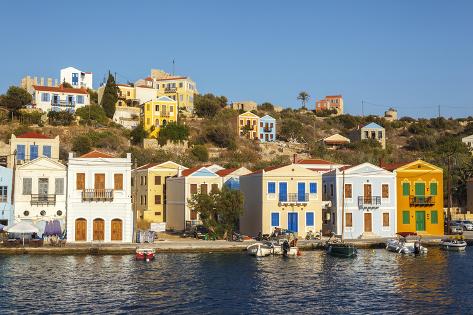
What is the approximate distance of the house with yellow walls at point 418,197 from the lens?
6225cm

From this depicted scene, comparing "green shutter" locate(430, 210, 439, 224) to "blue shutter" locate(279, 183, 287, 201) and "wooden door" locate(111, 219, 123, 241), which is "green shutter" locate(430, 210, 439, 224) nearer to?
"blue shutter" locate(279, 183, 287, 201)

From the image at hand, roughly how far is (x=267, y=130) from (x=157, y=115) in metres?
23.0

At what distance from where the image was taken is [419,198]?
62.4 meters

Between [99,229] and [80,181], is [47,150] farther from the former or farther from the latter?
[99,229]

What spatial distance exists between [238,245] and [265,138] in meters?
72.5

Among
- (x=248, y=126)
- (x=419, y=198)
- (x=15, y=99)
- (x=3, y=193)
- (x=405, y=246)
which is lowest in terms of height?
(x=405, y=246)

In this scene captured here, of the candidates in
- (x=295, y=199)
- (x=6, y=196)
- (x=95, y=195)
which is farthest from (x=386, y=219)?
(x=6, y=196)

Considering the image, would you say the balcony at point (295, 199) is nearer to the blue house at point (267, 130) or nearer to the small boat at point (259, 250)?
the small boat at point (259, 250)

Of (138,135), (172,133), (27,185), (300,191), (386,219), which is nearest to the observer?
(27,185)

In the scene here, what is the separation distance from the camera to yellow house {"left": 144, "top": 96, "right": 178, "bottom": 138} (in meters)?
112

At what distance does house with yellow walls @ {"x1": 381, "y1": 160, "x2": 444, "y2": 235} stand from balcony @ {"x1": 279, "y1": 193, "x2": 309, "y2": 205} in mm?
9401

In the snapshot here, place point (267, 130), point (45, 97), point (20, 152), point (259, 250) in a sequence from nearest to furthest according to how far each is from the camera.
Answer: point (259, 250) → point (20, 152) → point (45, 97) → point (267, 130)

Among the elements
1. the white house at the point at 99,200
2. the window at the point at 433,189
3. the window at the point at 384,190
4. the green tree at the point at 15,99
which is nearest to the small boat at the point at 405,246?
the window at the point at 384,190

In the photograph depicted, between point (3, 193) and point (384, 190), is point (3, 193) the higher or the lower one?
the lower one
